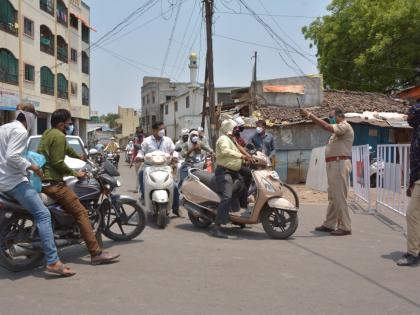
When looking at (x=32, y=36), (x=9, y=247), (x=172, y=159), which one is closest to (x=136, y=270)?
(x=9, y=247)

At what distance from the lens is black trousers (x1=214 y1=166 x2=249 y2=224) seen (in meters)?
6.81

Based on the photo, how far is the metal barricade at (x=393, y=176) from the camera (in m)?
7.84

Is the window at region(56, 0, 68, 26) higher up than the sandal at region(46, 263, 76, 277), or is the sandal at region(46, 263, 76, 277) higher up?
the window at region(56, 0, 68, 26)

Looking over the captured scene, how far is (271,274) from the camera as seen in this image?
502 centimetres

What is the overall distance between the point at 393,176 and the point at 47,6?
3247 centimetres

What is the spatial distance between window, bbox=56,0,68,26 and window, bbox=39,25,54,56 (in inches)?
81.9

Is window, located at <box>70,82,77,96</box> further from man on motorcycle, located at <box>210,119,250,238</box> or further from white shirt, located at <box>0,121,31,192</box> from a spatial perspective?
white shirt, located at <box>0,121,31,192</box>

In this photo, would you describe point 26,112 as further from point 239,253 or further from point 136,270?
point 239,253

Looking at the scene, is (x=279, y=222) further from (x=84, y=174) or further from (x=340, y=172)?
(x=84, y=174)

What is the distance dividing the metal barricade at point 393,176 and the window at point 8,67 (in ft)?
83.1

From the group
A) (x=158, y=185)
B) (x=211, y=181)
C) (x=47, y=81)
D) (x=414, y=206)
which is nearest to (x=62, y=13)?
(x=47, y=81)

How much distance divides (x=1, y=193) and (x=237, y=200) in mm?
3412

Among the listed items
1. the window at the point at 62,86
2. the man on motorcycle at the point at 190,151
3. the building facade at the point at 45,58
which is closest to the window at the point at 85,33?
the building facade at the point at 45,58

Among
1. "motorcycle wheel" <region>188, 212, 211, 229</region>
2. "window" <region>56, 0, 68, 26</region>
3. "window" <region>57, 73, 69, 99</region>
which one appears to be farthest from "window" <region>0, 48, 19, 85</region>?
"motorcycle wheel" <region>188, 212, 211, 229</region>
